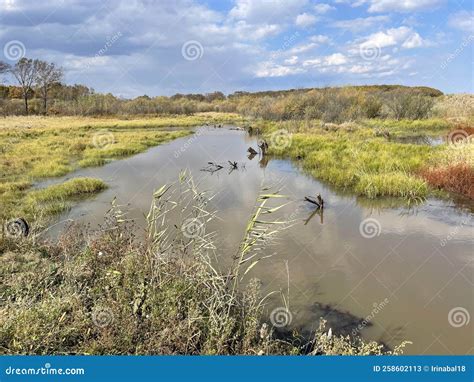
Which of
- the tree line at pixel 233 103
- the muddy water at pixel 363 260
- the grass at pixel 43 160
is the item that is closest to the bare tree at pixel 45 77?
the tree line at pixel 233 103

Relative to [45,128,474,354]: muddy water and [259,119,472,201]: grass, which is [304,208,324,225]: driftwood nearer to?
[45,128,474,354]: muddy water

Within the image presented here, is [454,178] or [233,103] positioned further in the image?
[233,103]

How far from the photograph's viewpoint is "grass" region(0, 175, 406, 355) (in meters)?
4.57

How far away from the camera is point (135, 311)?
16.6ft

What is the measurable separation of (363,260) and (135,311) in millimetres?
5163

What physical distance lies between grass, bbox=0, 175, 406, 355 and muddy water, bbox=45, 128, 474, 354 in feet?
2.48

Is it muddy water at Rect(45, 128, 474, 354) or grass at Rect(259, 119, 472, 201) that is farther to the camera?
grass at Rect(259, 119, 472, 201)

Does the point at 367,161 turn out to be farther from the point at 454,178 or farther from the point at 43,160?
the point at 43,160

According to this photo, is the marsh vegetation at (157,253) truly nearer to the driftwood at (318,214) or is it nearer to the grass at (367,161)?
the grass at (367,161)

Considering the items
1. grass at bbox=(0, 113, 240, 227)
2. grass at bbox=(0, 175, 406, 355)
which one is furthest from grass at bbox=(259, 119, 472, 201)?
grass at bbox=(0, 113, 240, 227)

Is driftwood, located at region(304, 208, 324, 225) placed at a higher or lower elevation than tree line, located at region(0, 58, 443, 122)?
lower

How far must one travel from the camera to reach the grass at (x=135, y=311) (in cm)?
457

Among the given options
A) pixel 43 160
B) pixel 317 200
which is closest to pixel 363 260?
pixel 317 200

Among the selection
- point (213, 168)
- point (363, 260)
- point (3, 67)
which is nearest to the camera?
point (363, 260)
